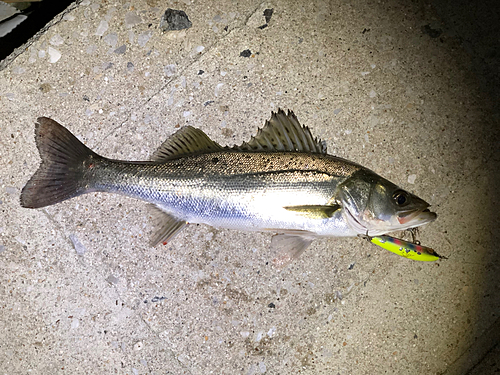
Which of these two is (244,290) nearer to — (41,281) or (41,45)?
(41,281)

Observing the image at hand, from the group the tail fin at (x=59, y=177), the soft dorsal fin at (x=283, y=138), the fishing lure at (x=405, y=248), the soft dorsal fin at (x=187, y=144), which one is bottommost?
the fishing lure at (x=405, y=248)

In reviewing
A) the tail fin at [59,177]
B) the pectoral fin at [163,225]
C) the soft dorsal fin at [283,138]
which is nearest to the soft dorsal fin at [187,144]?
the soft dorsal fin at [283,138]

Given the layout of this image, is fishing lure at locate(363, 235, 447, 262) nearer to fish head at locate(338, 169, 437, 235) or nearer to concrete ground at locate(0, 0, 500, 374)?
concrete ground at locate(0, 0, 500, 374)

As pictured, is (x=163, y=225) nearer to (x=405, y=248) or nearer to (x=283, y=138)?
(x=283, y=138)

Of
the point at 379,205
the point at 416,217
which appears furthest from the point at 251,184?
the point at 416,217

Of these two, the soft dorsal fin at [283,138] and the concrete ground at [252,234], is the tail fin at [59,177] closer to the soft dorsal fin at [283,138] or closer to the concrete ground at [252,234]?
the concrete ground at [252,234]

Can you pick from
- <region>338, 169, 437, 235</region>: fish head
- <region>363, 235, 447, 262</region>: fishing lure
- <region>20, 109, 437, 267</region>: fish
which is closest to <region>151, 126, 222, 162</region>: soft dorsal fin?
<region>20, 109, 437, 267</region>: fish

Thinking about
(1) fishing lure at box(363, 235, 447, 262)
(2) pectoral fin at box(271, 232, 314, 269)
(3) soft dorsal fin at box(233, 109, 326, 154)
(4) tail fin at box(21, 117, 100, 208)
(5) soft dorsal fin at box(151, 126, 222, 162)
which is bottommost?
(1) fishing lure at box(363, 235, 447, 262)
